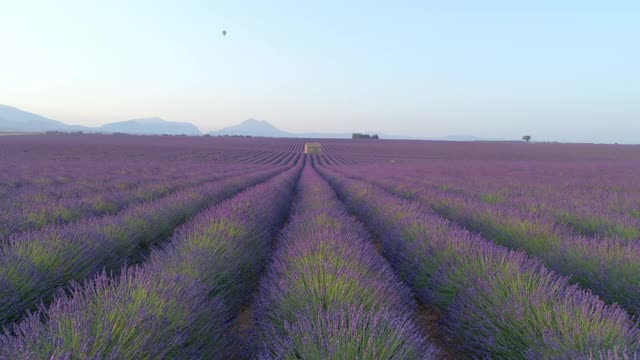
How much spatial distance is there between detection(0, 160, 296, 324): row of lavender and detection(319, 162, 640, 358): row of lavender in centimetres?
257

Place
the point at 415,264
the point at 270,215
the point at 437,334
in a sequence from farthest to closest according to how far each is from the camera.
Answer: the point at 270,215
the point at 415,264
the point at 437,334

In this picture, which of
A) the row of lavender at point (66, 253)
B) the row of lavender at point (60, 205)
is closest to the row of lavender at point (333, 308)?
the row of lavender at point (66, 253)

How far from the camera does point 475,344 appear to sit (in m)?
2.40

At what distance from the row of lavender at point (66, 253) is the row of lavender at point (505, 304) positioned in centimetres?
257

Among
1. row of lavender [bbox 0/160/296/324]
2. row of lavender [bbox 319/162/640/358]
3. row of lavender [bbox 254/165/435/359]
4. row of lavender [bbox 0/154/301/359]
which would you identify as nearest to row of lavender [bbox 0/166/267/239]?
row of lavender [bbox 0/160/296/324]

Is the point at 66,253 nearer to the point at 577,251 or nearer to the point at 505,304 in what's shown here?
the point at 505,304

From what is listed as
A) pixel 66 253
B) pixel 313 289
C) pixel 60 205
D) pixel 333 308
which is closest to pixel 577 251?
pixel 313 289

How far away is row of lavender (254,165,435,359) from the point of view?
1632 millimetres

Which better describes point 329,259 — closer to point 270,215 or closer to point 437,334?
point 437,334

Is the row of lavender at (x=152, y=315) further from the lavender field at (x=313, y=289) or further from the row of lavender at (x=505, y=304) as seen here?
the row of lavender at (x=505, y=304)

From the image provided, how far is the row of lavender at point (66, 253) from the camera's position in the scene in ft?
8.39

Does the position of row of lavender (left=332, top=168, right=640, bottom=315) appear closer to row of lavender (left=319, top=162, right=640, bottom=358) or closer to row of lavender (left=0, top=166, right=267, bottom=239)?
row of lavender (left=319, top=162, right=640, bottom=358)

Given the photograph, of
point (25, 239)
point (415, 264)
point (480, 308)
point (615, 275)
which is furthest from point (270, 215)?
point (615, 275)

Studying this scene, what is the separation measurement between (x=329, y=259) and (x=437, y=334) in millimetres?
1119
